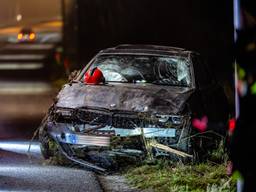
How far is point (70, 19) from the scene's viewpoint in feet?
117

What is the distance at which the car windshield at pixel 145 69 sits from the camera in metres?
9.26

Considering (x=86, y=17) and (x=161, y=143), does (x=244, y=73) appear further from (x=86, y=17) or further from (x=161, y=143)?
(x=86, y=17)

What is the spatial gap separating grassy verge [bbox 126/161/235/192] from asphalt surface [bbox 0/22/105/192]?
1.82ft

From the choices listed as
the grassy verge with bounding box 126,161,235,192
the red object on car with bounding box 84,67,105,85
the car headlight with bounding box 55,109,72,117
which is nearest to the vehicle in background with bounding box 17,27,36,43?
the red object on car with bounding box 84,67,105,85

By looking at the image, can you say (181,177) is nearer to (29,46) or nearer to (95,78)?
(95,78)

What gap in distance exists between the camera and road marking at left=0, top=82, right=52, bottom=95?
63.0ft

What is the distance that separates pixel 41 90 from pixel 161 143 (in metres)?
11.9

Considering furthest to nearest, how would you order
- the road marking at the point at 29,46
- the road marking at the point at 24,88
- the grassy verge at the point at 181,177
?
the road marking at the point at 29,46 → the road marking at the point at 24,88 → the grassy verge at the point at 181,177

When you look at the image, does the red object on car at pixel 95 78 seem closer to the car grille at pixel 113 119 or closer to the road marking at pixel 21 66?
the car grille at pixel 113 119

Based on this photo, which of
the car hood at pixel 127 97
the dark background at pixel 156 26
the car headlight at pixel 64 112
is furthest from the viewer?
Result: the dark background at pixel 156 26

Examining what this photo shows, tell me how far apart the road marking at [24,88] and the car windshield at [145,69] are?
963 centimetres

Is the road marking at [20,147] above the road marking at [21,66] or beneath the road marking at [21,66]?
above

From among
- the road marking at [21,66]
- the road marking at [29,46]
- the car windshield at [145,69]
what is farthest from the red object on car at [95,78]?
the road marking at [29,46]

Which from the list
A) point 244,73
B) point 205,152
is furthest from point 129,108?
point 244,73
